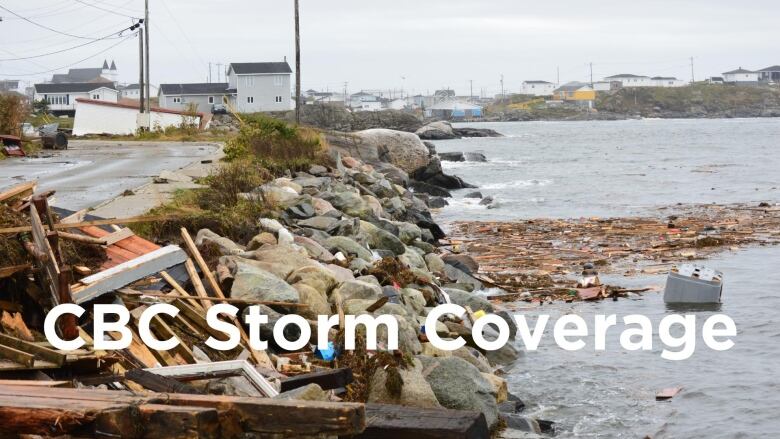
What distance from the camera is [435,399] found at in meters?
8.71

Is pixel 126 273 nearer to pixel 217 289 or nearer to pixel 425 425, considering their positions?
pixel 217 289

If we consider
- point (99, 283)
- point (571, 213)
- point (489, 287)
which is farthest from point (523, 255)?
point (99, 283)

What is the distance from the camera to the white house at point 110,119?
154 feet

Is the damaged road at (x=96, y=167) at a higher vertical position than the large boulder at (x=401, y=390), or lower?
higher

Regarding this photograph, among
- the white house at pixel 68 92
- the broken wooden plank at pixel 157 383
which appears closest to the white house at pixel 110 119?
the broken wooden plank at pixel 157 383

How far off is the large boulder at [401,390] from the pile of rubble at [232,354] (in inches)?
0.4

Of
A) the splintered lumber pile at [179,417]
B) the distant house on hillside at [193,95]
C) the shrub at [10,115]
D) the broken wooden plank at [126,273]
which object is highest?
the distant house on hillside at [193,95]

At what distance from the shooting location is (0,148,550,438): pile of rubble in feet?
17.1

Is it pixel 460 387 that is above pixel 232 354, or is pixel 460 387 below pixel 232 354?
below

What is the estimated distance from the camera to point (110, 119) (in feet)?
157

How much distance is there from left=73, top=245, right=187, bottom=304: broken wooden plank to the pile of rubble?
14 mm

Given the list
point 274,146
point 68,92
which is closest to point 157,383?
point 274,146

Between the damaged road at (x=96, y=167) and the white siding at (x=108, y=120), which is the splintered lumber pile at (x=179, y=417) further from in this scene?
the white siding at (x=108, y=120)

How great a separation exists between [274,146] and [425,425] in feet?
62.0
